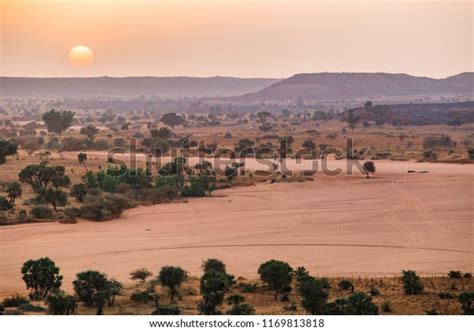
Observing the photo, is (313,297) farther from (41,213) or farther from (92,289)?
(41,213)

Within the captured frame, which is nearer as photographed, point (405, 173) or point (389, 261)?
point (389, 261)

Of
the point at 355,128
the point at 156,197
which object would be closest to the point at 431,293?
the point at 156,197

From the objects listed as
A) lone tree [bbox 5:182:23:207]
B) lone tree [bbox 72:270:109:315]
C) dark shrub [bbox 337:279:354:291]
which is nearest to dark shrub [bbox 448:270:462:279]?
dark shrub [bbox 337:279:354:291]

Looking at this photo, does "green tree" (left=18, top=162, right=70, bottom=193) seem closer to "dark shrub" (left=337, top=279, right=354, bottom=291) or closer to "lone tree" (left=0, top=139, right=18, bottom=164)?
"lone tree" (left=0, top=139, right=18, bottom=164)

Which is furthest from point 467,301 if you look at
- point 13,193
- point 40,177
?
point 40,177

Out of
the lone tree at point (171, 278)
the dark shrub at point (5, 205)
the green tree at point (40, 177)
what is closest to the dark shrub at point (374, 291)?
the lone tree at point (171, 278)

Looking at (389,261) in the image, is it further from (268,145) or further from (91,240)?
(268,145)
